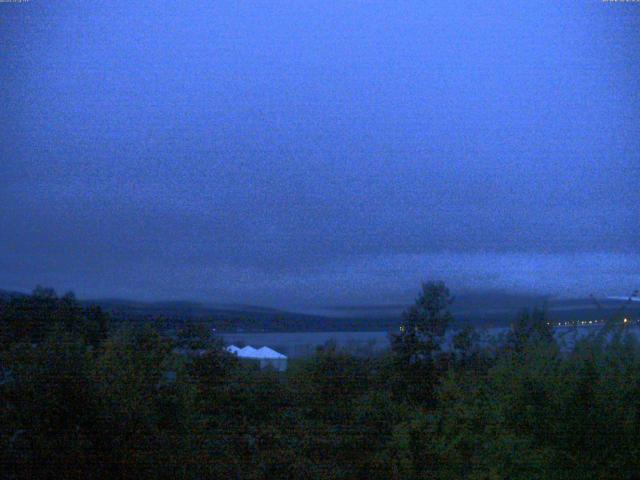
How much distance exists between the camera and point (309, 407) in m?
8.41

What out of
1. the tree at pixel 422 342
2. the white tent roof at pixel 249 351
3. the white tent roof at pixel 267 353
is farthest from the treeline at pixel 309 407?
the white tent roof at pixel 249 351

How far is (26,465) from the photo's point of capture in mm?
5918

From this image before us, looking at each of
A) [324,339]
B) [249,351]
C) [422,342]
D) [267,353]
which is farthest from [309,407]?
[249,351]

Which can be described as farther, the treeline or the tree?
the tree

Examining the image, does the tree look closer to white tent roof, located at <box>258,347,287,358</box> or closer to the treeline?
the treeline

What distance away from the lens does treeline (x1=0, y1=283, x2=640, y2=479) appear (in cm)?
571

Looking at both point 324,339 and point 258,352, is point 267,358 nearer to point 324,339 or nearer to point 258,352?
point 324,339

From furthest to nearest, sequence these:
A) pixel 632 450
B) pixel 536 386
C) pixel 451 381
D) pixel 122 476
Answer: pixel 451 381
pixel 122 476
pixel 536 386
pixel 632 450

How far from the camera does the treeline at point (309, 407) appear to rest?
18.7 feet

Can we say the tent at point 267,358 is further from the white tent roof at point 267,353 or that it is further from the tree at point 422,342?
the tree at point 422,342

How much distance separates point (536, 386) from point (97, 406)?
157 inches

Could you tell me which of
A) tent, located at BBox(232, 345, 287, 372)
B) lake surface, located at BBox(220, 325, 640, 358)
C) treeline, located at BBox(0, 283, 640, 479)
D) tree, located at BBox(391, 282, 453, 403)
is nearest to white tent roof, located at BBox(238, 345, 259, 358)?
tent, located at BBox(232, 345, 287, 372)

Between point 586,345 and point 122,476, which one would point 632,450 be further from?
point 122,476

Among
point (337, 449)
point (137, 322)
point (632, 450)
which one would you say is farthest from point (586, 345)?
point (137, 322)
